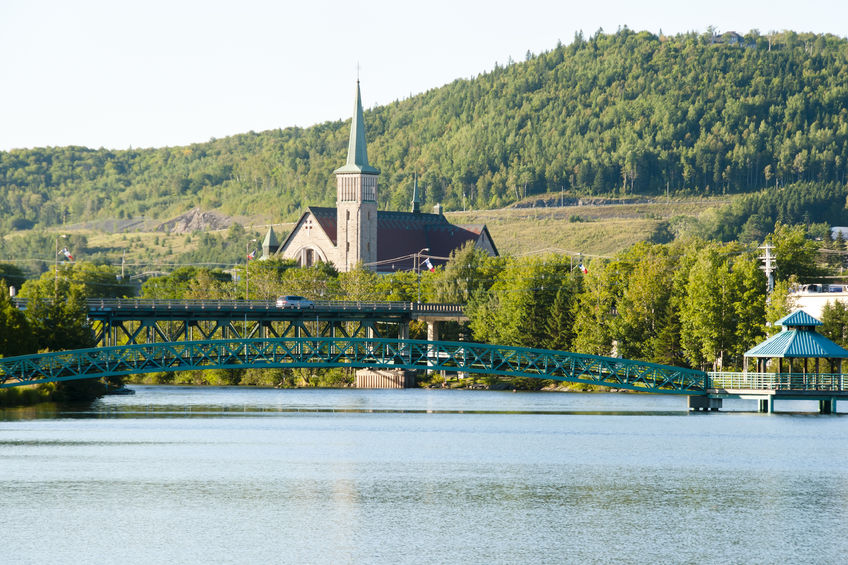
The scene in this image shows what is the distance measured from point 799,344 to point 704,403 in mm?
9805

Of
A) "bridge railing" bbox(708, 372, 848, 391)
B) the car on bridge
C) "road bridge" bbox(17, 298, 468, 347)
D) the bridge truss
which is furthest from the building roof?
the car on bridge

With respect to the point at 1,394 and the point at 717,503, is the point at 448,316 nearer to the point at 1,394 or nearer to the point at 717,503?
the point at 1,394

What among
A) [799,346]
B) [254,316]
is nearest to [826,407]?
[799,346]

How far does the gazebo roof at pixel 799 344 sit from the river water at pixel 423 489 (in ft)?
16.0

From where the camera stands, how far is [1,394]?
107250 millimetres

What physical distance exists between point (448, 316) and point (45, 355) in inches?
2944

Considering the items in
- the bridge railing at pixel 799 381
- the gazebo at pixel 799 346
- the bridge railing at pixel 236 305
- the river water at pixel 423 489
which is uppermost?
the bridge railing at pixel 236 305

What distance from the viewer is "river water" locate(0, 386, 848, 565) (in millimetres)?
47156

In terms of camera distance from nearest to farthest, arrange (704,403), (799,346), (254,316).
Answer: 1. (799,346)
2. (704,403)
3. (254,316)

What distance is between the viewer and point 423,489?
201 feet

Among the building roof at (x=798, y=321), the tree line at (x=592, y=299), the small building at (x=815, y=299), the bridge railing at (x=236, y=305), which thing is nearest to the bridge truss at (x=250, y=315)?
the bridge railing at (x=236, y=305)

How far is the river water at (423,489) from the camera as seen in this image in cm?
4716

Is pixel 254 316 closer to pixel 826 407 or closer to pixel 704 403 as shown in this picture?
pixel 704 403

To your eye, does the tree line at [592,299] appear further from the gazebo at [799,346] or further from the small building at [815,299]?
the gazebo at [799,346]
